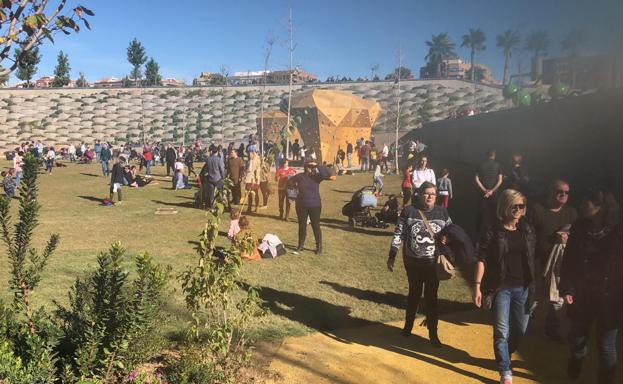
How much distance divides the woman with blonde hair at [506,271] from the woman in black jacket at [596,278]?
356 millimetres

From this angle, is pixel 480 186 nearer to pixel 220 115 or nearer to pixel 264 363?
pixel 264 363

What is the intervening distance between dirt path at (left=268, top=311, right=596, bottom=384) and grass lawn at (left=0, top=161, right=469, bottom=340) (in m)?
0.41

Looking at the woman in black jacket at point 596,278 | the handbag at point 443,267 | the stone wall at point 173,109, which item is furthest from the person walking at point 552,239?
the stone wall at point 173,109

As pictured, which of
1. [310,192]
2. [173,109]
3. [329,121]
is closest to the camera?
[310,192]

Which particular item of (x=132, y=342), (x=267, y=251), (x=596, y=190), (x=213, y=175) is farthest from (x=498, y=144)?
(x=132, y=342)

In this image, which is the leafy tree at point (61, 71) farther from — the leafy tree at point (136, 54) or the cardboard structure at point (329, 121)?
the cardboard structure at point (329, 121)

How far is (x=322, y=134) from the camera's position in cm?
2797

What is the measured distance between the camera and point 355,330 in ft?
17.7

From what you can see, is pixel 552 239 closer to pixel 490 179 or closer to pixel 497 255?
pixel 497 255

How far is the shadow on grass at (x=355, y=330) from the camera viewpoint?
465cm

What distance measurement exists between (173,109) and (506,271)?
184 feet

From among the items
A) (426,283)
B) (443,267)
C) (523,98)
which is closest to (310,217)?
(426,283)

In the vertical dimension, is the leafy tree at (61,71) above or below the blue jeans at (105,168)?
above

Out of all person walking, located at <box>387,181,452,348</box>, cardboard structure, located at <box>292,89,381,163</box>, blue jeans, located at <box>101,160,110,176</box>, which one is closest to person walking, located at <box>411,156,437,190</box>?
person walking, located at <box>387,181,452,348</box>
